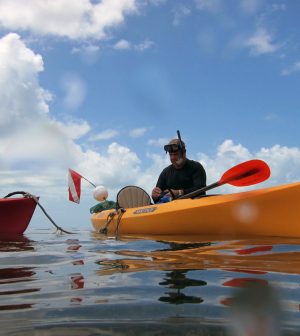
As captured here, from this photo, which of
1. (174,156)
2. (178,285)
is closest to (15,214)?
(174,156)

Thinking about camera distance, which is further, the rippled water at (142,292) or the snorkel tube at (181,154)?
the snorkel tube at (181,154)

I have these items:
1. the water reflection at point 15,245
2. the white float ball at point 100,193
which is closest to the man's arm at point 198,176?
the water reflection at point 15,245

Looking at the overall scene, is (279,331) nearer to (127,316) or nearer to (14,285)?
(127,316)

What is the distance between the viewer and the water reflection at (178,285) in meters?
1.82

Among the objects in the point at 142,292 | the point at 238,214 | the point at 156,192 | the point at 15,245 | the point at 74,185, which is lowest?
the point at 142,292

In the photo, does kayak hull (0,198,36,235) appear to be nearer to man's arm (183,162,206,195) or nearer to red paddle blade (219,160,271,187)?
man's arm (183,162,206,195)

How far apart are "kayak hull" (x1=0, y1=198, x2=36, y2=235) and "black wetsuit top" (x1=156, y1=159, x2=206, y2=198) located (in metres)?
2.83

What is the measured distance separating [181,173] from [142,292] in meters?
5.51

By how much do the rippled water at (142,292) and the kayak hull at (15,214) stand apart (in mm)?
4170

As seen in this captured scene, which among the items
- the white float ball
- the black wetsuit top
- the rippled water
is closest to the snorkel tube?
the black wetsuit top

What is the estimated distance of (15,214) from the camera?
776 centimetres

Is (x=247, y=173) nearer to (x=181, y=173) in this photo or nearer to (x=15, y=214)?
(x=181, y=173)

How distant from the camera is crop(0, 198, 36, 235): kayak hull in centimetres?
752

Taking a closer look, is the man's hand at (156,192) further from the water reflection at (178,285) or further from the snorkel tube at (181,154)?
the water reflection at (178,285)
